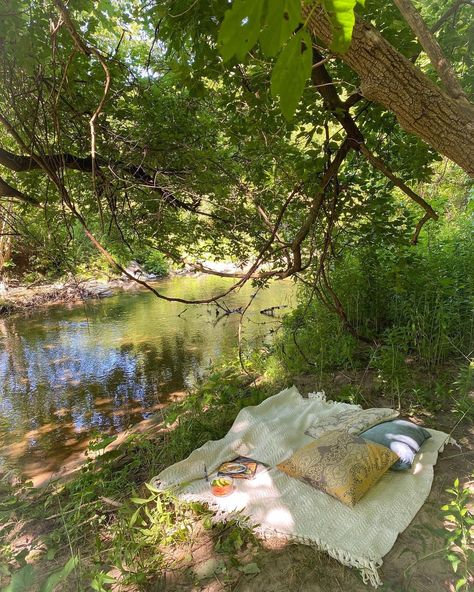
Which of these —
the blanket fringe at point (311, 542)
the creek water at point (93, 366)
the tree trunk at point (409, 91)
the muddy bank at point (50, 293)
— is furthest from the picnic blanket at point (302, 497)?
the muddy bank at point (50, 293)

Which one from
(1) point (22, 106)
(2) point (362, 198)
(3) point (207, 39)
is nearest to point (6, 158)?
(1) point (22, 106)

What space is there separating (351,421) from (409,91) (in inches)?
70.3

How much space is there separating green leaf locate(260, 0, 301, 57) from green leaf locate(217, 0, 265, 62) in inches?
0.6

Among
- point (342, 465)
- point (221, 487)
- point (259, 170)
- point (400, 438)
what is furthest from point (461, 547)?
point (259, 170)

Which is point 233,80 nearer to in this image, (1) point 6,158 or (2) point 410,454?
(1) point 6,158

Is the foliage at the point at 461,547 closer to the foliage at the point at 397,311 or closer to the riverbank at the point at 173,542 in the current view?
the riverbank at the point at 173,542

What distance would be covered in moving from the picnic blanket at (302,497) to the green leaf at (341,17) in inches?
67.4

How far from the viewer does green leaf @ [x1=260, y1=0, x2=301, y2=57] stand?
0.47 meters

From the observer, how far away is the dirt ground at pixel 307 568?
138 cm

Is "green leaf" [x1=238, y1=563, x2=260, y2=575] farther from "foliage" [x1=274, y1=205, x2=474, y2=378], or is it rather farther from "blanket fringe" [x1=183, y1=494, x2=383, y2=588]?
"foliage" [x1=274, y1=205, x2=474, y2=378]

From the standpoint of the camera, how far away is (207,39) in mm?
2021

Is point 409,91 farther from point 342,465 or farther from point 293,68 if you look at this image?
point 342,465

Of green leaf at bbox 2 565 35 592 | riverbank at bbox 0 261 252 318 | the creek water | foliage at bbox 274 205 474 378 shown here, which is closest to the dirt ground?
green leaf at bbox 2 565 35 592

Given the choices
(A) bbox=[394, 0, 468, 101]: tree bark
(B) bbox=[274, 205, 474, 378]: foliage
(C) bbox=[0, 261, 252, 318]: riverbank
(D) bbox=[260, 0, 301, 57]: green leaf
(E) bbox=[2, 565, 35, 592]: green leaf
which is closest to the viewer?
(D) bbox=[260, 0, 301, 57]: green leaf
